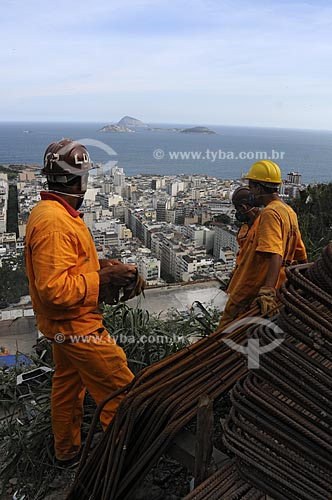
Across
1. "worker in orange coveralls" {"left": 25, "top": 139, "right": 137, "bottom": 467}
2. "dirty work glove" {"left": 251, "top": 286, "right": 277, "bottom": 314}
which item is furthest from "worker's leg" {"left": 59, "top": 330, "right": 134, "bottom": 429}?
"dirty work glove" {"left": 251, "top": 286, "right": 277, "bottom": 314}

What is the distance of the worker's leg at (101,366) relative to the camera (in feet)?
8.00

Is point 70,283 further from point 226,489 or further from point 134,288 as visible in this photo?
point 226,489

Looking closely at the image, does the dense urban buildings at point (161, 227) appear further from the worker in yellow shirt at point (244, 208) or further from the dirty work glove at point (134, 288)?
the dirty work glove at point (134, 288)

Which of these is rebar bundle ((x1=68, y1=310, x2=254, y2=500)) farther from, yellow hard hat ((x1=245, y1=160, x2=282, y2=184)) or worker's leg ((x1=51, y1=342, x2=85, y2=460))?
yellow hard hat ((x1=245, y1=160, x2=282, y2=184))

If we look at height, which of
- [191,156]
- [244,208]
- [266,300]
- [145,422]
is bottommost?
[145,422]

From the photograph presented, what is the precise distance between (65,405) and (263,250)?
1559 millimetres

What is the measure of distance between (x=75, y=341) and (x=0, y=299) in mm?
9354

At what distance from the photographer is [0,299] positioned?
1112cm

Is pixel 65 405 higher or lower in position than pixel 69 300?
lower

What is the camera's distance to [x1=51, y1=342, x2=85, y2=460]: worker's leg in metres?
2.69

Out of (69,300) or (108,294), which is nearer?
(69,300)

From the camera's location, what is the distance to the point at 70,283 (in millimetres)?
2291

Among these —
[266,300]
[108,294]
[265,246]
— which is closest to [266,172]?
[265,246]

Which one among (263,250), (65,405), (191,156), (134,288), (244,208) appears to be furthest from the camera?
(191,156)
